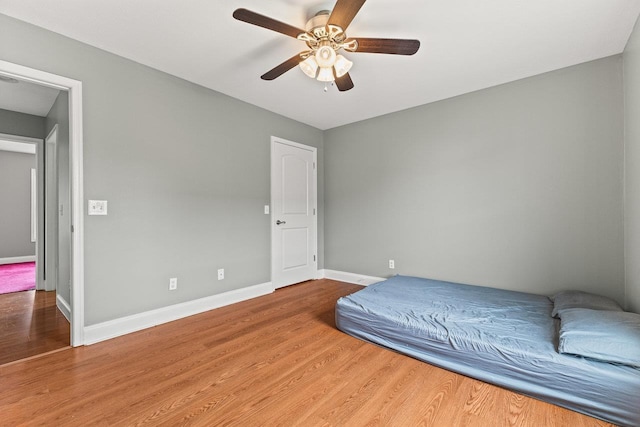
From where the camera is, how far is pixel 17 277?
14.8ft

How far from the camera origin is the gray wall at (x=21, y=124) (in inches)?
136

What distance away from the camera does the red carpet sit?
12.8 feet

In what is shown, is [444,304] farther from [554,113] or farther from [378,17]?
[378,17]

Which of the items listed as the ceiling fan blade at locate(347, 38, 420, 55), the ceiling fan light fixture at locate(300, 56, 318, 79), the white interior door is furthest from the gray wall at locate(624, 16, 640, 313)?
the white interior door

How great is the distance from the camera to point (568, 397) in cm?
151

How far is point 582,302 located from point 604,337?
761 millimetres

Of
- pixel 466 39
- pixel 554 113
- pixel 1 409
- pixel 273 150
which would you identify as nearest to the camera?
pixel 1 409

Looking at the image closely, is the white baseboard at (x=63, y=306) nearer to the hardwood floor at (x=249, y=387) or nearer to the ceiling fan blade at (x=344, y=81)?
the hardwood floor at (x=249, y=387)

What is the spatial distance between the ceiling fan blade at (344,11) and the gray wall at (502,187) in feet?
7.07

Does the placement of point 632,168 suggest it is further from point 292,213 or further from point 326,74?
point 292,213

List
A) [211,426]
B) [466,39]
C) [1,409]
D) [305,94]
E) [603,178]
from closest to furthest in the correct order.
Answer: [211,426]
[1,409]
[466,39]
[603,178]
[305,94]

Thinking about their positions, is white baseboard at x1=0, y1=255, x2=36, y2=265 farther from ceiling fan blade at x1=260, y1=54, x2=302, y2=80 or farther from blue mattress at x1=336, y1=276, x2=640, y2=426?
blue mattress at x1=336, y1=276, x2=640, y2=426

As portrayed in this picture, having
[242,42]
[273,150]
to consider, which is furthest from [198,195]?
[242,42]

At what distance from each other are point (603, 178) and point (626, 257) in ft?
2.33
